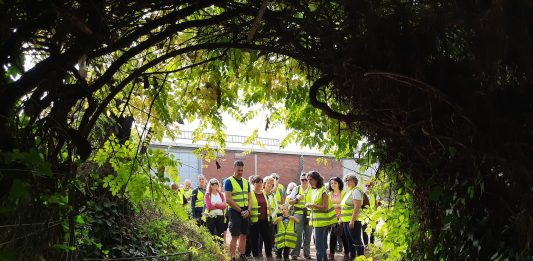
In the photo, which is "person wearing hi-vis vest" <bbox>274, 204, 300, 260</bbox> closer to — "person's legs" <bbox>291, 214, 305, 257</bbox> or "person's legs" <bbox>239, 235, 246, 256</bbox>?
"person's legs" <bbox>291, 214, 305, 257</bbox>

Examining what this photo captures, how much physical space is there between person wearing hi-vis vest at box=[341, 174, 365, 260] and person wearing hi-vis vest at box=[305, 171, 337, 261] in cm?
29

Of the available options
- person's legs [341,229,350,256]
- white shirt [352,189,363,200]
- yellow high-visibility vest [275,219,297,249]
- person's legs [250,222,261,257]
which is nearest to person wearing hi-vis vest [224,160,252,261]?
person's legs [250,222,261,257]

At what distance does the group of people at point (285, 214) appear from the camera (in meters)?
10.5

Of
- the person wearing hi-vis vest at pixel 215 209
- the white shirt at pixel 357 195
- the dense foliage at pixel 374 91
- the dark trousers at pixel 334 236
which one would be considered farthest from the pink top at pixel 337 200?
the dense foliage at pixel 374 91

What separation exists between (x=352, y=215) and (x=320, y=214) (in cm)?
57

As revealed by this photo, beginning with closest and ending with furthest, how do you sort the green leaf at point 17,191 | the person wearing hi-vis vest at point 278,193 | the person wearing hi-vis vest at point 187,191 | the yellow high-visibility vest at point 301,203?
the green leaf at point 17,191
the yellow high-visibility vest at point 301,203
the person wearing hi-vis vest at point 278,193
the person wearing hi-vis vest at point 187,191

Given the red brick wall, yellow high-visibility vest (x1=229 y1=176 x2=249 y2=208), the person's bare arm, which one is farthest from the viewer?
the red brick wall

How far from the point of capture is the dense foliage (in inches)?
114

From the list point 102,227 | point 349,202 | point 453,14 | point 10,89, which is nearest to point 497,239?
point 453,14

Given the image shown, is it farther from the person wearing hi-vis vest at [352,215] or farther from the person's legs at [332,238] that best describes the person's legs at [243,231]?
the person wearing hi-vis vest at [352,215]

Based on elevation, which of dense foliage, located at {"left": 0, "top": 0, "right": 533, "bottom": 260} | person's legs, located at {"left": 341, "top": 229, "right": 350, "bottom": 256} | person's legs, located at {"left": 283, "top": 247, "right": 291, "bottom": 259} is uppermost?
dense foliage, located at {"left": 0, "top": 0, "right": 533, "bottom": 260}

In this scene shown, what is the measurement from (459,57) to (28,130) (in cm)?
239

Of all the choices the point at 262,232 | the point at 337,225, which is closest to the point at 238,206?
the point at 262,232

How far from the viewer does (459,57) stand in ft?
11.3
